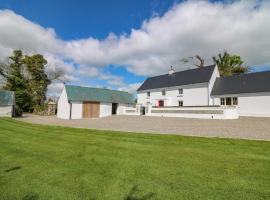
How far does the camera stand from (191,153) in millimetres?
6293

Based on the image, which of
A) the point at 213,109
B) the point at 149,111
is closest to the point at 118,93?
the point at 149,111

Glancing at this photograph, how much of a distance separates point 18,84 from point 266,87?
40437 mm

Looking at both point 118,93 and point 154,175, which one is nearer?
point 154,175

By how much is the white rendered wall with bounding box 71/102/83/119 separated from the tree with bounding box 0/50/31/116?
46.1 feet

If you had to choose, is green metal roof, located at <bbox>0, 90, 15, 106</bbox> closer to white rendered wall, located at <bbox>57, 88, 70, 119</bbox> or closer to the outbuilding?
white rendered wall, located at <bbox>57, 88, 70, 119</bbox>

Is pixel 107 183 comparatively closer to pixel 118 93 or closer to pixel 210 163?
pixel 210 163

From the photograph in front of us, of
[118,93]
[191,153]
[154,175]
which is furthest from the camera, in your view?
[118,93]

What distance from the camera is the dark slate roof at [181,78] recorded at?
30834 mm

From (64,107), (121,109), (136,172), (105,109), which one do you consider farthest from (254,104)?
(64,107)

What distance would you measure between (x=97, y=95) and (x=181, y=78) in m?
15.1

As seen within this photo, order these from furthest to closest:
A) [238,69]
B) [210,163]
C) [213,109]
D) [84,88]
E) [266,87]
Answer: [238,69] → [84,88] → [266,87] → [213,109] → [210,163]

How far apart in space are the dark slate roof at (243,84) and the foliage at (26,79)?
109ft

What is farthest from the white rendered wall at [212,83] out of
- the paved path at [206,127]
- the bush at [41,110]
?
the bush at [41,110]

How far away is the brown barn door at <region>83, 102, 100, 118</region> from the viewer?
28953mm
